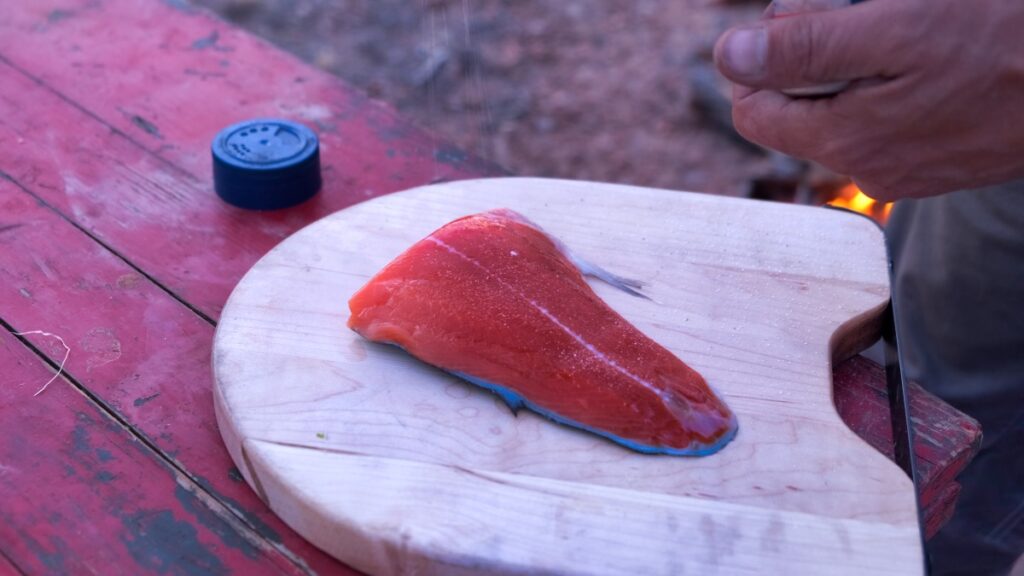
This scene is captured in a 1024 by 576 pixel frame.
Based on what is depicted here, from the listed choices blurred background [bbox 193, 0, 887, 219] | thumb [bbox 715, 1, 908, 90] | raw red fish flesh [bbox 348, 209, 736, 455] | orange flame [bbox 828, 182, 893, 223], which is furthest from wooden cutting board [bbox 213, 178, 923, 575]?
blurred background [bbox 193, 0, 887, 219]

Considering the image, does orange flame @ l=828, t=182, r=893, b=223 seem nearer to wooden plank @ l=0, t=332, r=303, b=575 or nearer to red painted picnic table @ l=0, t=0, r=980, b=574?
red painted picnic table @ l=0, t=0, r=980, b=574

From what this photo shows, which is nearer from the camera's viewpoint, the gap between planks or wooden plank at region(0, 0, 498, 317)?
the gap between planks

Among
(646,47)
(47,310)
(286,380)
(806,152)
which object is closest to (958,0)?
(806,152)

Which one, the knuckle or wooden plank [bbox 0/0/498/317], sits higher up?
the knuckle

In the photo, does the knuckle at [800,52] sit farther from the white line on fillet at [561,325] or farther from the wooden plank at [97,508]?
the wooden plank at [97,508]

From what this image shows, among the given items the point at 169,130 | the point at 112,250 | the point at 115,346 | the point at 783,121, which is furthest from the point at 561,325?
the point at 169,130

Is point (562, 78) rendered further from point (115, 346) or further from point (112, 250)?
point (115, 346)
